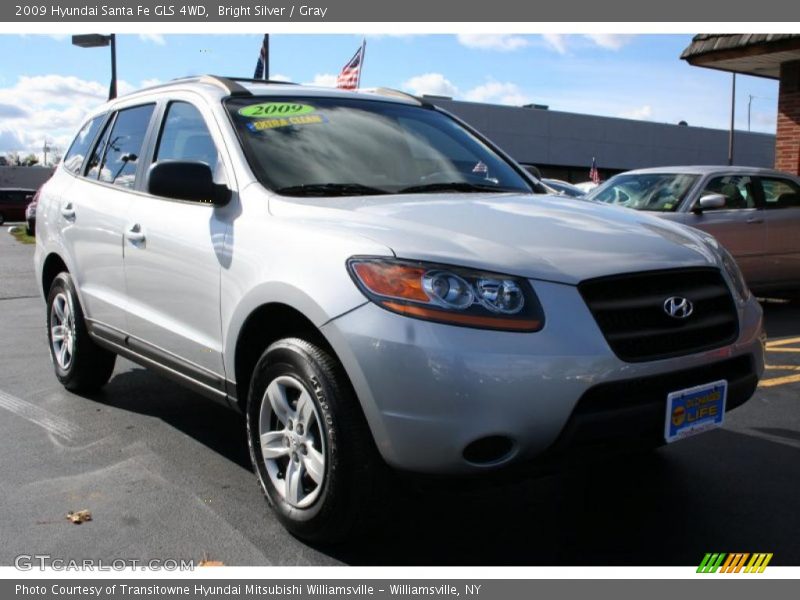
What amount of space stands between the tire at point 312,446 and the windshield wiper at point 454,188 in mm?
1065

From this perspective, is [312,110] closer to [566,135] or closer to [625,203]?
[625,203]

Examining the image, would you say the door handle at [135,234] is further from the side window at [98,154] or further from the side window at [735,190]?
the side window at [735,190]

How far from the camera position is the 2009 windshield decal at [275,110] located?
4057 millimetres

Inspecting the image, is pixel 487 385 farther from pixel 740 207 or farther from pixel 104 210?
pixel 740 207

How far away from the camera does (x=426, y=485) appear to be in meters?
2.89

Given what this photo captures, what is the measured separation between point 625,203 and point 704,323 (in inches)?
247

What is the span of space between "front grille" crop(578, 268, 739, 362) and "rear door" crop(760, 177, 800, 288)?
6631 mm

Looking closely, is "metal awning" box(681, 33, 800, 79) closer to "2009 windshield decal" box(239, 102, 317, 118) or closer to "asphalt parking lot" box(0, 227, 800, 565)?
"asphalt parking lot" box(0, 227, 800, 565)

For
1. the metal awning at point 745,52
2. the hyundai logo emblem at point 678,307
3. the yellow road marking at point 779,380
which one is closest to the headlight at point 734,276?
the hyundai logo emblem at point 678,307

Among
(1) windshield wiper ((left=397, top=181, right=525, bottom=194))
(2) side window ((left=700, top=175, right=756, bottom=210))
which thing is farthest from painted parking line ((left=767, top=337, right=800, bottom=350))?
(1) windshield wiper ((left=397, top=181, right=525, bottom=194))

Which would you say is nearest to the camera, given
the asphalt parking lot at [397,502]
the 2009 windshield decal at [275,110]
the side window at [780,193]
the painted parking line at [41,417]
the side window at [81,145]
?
the asphalt parking lot at [397,502]

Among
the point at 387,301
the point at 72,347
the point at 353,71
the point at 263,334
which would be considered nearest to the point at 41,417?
the point at 72,347

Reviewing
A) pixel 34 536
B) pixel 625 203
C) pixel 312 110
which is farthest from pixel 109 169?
pixel 625 203

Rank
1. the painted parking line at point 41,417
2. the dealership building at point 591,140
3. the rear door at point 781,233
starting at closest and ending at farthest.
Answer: the painted parking line at point 41,417
the rear door at point 781,233
the dealership building at point 591,140
